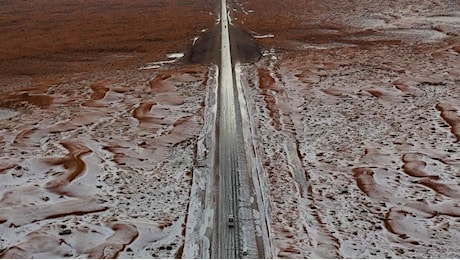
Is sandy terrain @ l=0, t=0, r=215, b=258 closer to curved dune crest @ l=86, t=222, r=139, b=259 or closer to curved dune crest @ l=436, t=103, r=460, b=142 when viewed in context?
curved dune crest @ l=86, t=222, r=139, b=259

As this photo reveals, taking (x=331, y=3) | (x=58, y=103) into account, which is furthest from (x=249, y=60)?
(x=331, y=3)

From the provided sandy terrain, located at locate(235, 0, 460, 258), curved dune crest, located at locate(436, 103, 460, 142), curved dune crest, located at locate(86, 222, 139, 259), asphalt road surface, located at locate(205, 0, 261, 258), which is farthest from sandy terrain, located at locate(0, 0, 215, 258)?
curved dune crest, located at locate(436, 103, 460, 142)

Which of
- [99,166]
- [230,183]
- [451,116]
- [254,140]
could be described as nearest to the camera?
[230,183]

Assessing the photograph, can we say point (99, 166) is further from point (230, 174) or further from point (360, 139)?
point (360, 139)

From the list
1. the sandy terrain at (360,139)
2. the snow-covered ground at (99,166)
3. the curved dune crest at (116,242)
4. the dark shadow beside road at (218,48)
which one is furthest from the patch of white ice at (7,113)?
the curved dune crest at (116,242)

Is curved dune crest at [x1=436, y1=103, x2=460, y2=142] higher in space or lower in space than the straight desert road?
higher

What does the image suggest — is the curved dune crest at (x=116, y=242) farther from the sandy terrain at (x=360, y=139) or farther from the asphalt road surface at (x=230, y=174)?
the sandy terrain at (x=360, y=139)

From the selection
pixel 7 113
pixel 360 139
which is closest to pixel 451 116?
pixel 360 139
